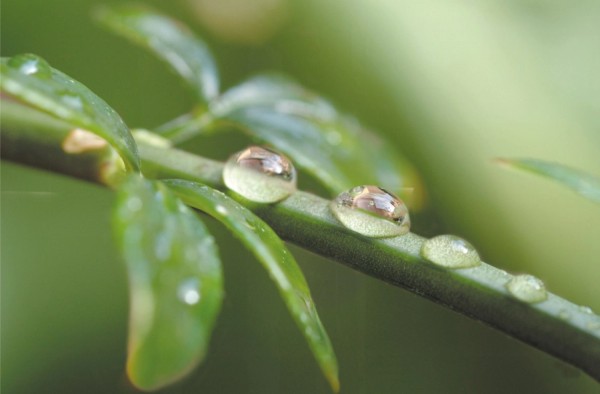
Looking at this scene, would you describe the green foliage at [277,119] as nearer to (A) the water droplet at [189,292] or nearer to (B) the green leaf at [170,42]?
(B) the green leaf at [170,42]

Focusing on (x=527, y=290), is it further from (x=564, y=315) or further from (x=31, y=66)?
(x=31, y=66)

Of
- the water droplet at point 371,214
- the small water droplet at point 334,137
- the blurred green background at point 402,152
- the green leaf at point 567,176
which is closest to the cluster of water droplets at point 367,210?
the water droplet at point 371,214

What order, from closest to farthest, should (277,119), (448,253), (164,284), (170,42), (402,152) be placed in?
1. (164,284)
2. (448,253)
3. (277,119)
4. (170,42)
5. (402,152)

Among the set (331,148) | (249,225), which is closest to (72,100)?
(249,225)

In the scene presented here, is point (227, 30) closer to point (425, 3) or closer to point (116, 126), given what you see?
point (425, 3)

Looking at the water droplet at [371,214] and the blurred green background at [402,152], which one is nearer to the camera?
the water droplet at [371,214]

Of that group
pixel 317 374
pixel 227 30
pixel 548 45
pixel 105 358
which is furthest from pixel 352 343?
pixel 548 45

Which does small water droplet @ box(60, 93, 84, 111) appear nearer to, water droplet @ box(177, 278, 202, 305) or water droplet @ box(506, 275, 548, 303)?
water droplet @ box(177, 278, 202, 305)

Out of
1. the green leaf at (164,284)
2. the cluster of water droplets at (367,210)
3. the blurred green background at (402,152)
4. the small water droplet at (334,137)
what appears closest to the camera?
the green leaf at (164,284)
